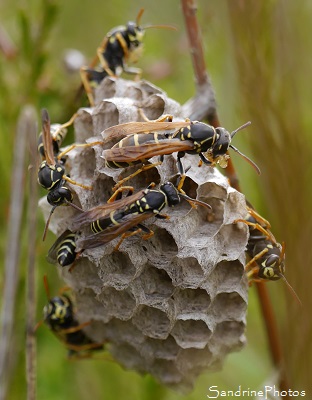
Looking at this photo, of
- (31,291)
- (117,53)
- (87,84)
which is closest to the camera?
(31,291)

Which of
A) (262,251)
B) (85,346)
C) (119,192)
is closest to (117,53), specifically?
(119,192)

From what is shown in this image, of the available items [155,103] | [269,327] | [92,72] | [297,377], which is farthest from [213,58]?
[297,377]

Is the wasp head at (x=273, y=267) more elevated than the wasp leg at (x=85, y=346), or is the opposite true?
the wasp head at (x=273, y=267)

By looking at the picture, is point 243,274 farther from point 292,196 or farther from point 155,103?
point 155,103

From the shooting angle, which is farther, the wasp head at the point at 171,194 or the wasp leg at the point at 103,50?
the wasp leg at the point at 103,50

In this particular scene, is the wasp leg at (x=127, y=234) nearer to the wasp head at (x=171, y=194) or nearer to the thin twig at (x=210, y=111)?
the wasp head at (x=171, y=194)

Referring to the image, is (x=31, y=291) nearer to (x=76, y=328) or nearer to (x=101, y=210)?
(x=101, y=210)

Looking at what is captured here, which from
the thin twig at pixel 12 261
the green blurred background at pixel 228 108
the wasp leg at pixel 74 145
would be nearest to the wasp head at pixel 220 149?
the green blurred background at pixel 228 108
